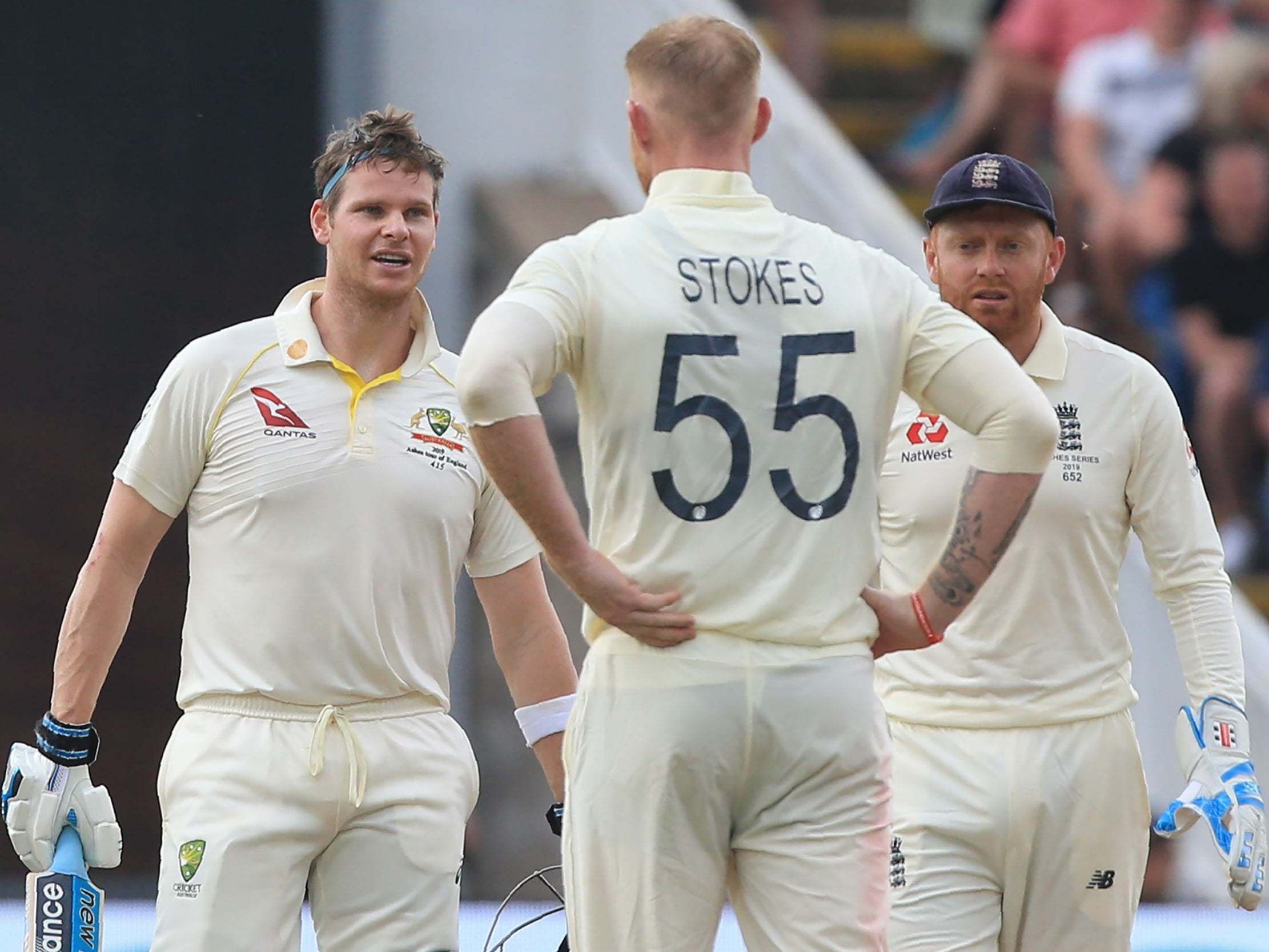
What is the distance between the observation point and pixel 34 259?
328 inches

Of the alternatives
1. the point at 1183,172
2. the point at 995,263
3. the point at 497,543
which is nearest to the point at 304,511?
the point at 497,543

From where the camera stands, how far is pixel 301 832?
12.1ft

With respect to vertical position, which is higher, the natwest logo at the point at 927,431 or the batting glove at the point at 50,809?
the natwest logo at the point at 927,431

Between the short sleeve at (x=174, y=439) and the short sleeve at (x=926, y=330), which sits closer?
the short sleeve at (x=926, y=330)

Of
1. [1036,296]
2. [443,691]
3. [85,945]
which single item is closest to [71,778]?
[85,945]

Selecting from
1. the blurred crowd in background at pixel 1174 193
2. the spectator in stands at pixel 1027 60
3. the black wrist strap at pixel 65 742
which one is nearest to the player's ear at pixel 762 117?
the black wrist strap at pixel 65 742

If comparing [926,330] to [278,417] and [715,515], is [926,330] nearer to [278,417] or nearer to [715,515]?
[715,515]

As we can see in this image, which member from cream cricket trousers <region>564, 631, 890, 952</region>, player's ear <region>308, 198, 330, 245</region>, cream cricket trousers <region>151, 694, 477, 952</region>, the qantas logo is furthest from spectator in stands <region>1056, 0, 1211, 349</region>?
cream cricket trousers <region>564, 631, 890, 952</region>

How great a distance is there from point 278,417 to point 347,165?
0.52 meters

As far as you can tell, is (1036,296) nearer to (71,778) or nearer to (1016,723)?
(1016,723)

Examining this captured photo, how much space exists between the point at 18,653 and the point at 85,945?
475cm

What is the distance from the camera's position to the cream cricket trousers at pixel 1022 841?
3883 millimetres

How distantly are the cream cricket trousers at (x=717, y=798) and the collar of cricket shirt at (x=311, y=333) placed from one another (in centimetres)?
105

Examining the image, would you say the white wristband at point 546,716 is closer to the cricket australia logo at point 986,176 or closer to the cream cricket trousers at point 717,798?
the cream cricket trousers at point 717,798
